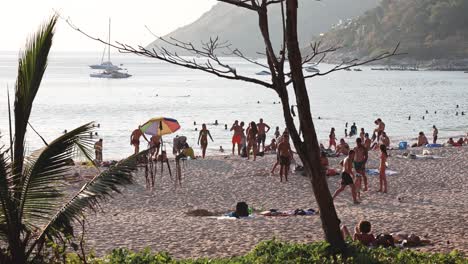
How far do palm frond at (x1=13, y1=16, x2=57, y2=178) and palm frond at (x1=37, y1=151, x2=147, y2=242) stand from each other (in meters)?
0.59

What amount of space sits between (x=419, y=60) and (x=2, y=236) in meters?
180

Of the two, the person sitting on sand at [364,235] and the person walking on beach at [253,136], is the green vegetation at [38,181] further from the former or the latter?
the person walking on beach at [253,136]

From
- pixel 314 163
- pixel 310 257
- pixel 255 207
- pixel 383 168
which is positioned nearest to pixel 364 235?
pixel 314 163

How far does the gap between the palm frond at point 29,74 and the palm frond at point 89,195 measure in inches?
23.3

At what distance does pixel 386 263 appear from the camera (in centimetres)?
711

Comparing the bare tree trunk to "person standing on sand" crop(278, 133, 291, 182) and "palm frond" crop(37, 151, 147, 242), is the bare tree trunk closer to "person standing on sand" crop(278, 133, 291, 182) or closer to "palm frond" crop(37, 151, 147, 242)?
"palm frond" crop(37, 151, 147, 242)

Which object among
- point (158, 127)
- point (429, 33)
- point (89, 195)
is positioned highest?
point (429, 33)

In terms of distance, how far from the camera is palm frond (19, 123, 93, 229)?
6.02 m

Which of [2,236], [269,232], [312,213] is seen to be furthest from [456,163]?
[2,236]

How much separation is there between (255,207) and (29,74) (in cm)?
911

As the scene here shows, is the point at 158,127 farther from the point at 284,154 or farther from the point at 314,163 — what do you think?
the point at 314,163

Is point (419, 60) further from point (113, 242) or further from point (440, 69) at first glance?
point (113, 242)

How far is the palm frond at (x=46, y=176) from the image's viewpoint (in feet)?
19.8

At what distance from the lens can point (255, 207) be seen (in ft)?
48.5
